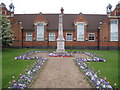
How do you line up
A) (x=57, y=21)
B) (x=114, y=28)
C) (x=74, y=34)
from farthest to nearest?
(x=57, y=21)
(x=74, y=34)
(x=114, y=28)

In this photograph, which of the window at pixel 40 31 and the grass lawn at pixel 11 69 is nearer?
the grass lawn at pixel 11 69

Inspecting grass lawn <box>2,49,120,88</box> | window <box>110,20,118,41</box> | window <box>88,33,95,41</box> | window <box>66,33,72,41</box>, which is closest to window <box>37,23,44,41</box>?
window <box>66,33,72,41</box>

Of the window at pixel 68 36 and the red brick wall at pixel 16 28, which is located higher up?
the red brick wall at pixel 16 28

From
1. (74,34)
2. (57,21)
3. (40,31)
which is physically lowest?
(74,34)

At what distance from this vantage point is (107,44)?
3272 centimetres

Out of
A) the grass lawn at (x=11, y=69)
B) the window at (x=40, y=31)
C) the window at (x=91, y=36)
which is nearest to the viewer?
the grass lawn at (x=11, y=69)

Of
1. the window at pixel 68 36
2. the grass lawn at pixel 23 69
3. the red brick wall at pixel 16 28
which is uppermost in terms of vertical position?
the red brick wall at pixel 16 28

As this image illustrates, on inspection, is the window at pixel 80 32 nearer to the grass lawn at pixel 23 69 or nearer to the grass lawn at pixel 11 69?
the grass lawn at pixel 23 69

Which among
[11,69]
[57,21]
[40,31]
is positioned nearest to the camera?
[11,69]

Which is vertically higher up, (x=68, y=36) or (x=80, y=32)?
(x=80, y=32)

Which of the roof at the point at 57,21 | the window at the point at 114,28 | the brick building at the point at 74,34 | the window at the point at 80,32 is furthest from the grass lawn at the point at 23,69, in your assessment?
the roof at the point at 57,21

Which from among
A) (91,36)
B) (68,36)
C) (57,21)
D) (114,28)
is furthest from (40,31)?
(114,28)

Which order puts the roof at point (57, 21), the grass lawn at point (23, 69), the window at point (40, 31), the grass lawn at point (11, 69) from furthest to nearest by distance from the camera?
the roof at point (57, 21) < the window at point (40, 31) < the grass lawn at point (23, 69) < the grass lawn at point (11, 69)

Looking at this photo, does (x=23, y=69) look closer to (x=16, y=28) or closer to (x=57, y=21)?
(x=16, y=28)
